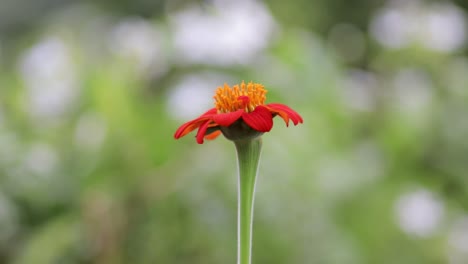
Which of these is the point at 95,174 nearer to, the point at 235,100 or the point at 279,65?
the point at 279,65

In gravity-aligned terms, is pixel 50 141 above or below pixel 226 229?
above

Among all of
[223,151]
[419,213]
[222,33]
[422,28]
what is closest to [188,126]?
[223,151]

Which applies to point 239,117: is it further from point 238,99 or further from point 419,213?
point 419,213

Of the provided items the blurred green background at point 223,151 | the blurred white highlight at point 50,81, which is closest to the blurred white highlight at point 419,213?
the blurred green background at point 223,151

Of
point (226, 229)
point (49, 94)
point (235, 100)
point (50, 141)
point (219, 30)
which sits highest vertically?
point (219, 30)

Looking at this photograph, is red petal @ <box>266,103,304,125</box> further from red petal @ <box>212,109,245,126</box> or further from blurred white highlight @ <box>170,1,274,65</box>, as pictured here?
blurred white highlight @ <box>170,1,274,65</box>

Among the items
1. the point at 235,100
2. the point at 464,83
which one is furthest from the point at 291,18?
the point at 235,100

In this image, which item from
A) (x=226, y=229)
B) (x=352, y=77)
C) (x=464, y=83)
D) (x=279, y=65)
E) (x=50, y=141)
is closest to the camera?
(x=226, y=229)
